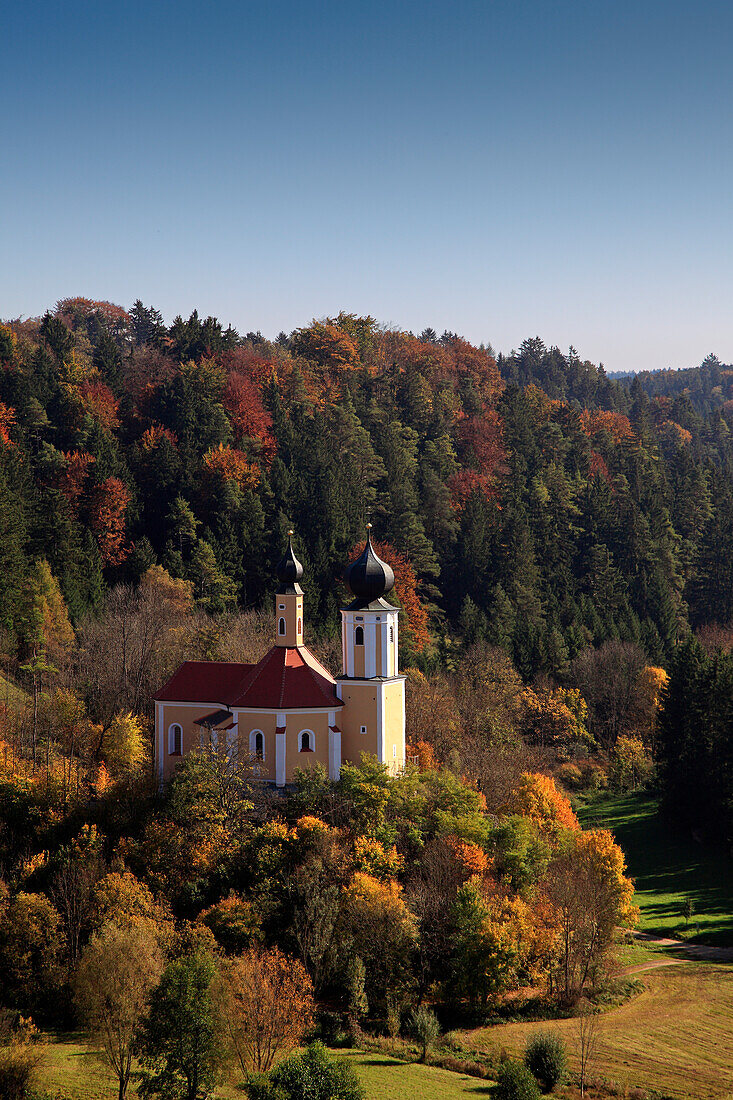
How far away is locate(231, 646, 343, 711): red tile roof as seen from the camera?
45.8 metres

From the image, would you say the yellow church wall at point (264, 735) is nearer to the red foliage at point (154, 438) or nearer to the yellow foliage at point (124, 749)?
the yellow foliage at point (124, 749)

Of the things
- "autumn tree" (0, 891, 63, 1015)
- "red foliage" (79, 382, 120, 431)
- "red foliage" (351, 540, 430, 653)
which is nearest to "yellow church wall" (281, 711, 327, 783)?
"autumn tree" (0, 891, 63, 1015)

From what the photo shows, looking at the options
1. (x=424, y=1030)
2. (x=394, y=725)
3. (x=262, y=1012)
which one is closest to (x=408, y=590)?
(x=394, y=725)

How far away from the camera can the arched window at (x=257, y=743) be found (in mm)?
45938

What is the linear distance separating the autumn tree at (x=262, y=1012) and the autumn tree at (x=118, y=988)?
238cm

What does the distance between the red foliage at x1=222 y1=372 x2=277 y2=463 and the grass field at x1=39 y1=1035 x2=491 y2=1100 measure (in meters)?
51.3

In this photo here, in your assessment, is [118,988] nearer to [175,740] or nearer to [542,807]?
[175,740]

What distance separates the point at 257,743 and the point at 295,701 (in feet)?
6.86

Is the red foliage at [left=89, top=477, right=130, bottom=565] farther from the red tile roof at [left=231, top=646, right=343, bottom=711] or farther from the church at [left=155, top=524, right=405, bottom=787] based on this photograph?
the red tile roof at [left=231, top=646, right=343, bottom=711]

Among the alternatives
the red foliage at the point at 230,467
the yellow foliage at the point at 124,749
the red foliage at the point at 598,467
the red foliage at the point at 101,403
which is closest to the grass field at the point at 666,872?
the yellow foliage at the point at 124,749

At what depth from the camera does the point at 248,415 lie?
3349 inches

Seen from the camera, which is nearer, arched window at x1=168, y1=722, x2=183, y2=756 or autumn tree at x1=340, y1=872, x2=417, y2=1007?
autumn tree at x1=340, y1=872, x2=417, y2=1007

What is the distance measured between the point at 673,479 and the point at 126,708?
6351cm

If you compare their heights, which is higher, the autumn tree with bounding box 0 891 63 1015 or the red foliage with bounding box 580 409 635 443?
the red foliage with bounding box 580 409 635 443
